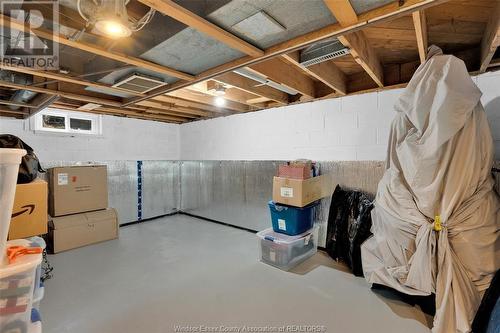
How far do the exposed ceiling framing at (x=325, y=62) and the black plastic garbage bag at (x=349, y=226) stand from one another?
1254 mm

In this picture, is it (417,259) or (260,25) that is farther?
(417,259)

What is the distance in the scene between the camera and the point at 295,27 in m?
1.48

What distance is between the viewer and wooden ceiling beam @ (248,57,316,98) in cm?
222

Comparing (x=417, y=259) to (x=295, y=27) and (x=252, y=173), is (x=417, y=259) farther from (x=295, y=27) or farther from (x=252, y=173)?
(x=252, y=173)

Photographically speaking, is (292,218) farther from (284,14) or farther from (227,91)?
(284,14)

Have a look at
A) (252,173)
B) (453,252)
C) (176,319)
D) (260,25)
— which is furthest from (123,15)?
(252,173)

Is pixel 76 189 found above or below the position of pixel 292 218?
above

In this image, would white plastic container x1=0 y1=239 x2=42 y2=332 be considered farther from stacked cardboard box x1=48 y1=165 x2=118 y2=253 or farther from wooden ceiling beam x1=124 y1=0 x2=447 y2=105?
stacked cardboard box x1=48 y1=165 x2=118 y2=253

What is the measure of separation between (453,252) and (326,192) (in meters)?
1.56

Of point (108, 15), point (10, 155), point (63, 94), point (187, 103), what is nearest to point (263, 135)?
point (187, 103)

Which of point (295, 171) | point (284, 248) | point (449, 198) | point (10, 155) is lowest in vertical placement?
point (284, 248)

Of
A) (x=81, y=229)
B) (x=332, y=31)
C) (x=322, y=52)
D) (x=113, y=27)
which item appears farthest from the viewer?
(x=81, y=229)

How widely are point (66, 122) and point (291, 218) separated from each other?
148 inches

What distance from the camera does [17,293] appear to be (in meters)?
0.91
